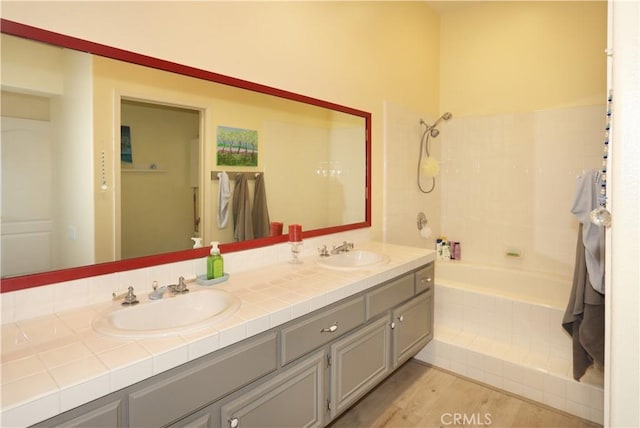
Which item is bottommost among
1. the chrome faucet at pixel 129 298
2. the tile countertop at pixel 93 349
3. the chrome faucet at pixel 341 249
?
the tile countertop at pixel 93 349

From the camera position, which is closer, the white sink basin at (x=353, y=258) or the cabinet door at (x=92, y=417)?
the cabinet door at (x=92, y=417)

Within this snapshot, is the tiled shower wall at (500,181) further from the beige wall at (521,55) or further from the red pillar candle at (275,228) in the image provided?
the red pillar candle at (275,228)

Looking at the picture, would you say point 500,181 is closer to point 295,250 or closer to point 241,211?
point 295,250

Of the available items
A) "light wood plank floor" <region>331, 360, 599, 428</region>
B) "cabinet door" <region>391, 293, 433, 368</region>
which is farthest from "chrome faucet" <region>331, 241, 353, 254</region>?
"light wood plank floor" <region>331, 360, 599, 428</region>

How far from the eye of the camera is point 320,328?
4.95ft

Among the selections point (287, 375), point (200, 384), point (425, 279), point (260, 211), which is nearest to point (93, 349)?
point (200, 384)

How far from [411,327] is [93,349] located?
5.69ft

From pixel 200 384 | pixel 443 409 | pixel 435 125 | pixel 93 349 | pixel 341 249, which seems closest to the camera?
pixel 93 349

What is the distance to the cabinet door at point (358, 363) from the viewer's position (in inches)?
63.9

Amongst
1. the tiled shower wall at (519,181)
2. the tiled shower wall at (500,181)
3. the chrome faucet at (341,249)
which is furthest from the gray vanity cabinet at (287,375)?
the tiled shower wall at (519,181)

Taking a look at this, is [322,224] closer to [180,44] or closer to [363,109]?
[363,109]

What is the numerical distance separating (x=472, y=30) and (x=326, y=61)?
196 cm

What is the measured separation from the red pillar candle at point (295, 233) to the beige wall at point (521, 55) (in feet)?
7.74

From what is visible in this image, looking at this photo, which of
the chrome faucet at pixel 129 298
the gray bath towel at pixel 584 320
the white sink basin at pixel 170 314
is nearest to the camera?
the white sink basin at pixel 170 314
